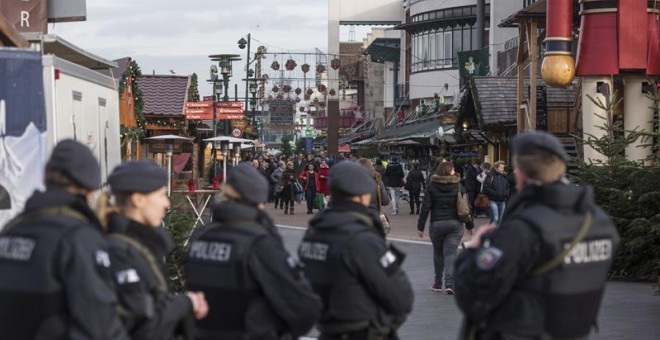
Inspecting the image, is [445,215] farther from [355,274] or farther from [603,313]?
[355,274]

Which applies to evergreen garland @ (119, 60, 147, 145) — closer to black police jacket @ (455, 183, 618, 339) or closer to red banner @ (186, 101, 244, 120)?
red banner @ (186, 101, 244, 120)

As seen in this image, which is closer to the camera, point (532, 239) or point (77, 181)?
point (77, 181)

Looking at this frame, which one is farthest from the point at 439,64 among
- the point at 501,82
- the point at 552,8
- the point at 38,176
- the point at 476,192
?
the point at 38,176

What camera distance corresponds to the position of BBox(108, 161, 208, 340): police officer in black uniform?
203 inches

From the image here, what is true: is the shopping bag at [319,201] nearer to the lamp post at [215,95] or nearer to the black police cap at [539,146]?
the lamp post at [215,95]

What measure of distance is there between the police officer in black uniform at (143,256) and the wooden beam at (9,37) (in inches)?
202

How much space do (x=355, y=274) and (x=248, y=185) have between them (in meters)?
0.77

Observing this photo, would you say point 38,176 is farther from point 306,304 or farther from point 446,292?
point 446,292

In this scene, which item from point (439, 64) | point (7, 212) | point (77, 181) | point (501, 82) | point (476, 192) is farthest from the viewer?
point (439, 64)

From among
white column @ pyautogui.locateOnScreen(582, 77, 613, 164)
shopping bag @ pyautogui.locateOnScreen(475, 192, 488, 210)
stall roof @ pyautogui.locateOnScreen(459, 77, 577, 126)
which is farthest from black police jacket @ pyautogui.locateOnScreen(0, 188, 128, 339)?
stall roof @ pyautogui.locateOnScreen(459, 77, 577, 126)

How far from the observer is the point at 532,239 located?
5.38 m

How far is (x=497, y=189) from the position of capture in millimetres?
22766

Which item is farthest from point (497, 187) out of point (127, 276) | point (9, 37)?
point (127, 276)

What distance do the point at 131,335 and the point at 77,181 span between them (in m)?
0.72
